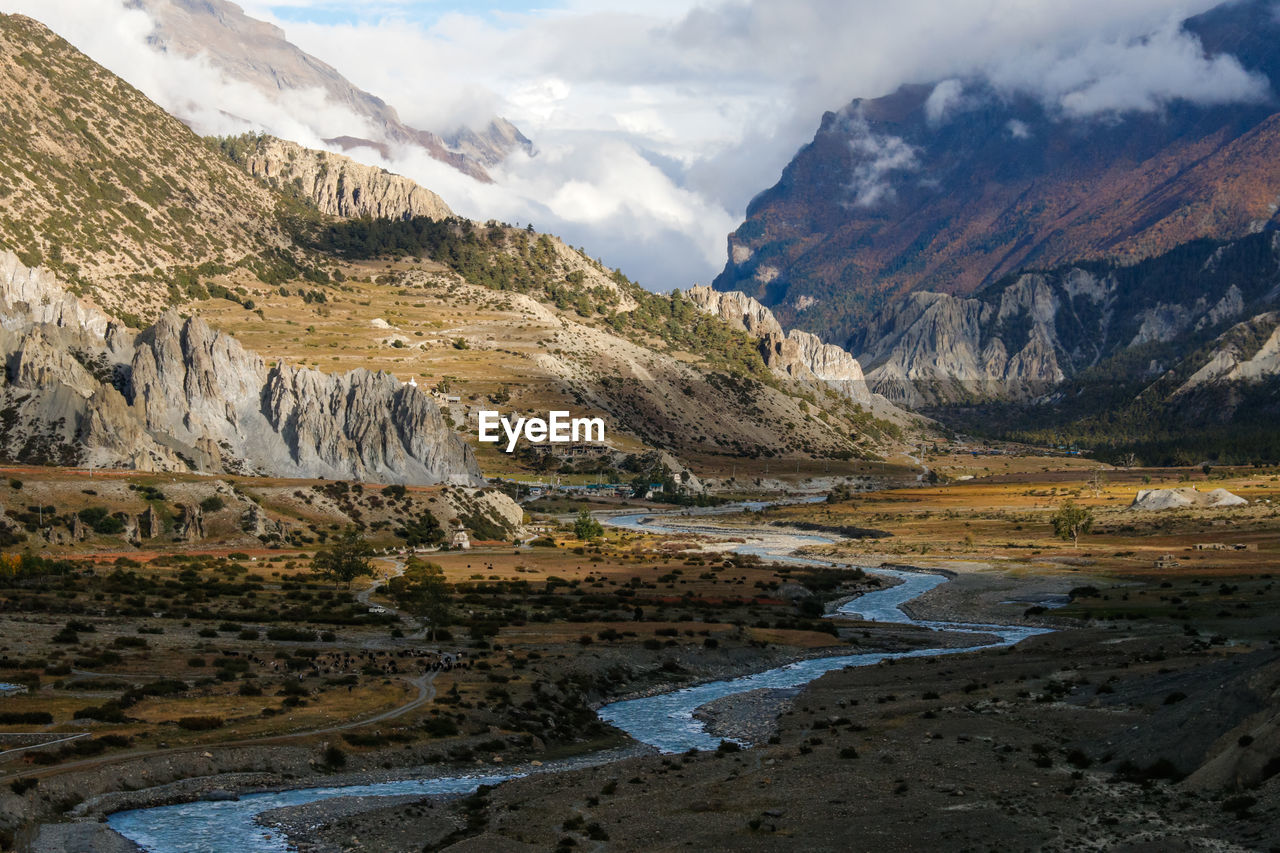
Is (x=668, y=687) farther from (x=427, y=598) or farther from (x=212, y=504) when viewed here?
(x=212, y=504)

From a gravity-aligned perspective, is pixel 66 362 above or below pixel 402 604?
above

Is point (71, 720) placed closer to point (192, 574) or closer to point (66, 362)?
point (192, 574)

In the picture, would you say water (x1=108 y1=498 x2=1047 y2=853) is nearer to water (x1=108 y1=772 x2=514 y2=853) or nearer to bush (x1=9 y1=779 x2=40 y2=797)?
water (x1=108 y1=772 x2=514 y2=853)

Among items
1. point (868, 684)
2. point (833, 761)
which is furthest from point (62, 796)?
point (868, 684)

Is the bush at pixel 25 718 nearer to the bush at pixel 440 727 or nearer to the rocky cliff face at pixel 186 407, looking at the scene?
the bush at pixel 440 727

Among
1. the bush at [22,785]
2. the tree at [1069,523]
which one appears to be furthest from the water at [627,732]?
the tree at [1069,523]

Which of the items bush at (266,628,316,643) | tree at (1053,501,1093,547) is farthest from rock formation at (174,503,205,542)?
tree at (1053,501,1093,547)

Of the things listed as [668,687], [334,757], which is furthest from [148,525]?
[334,757]

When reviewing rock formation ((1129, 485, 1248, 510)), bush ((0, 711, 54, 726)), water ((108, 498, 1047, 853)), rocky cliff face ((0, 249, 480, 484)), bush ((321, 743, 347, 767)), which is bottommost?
water ((108, 498, 1047, 853))

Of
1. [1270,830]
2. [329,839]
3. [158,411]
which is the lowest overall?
[329,839]
